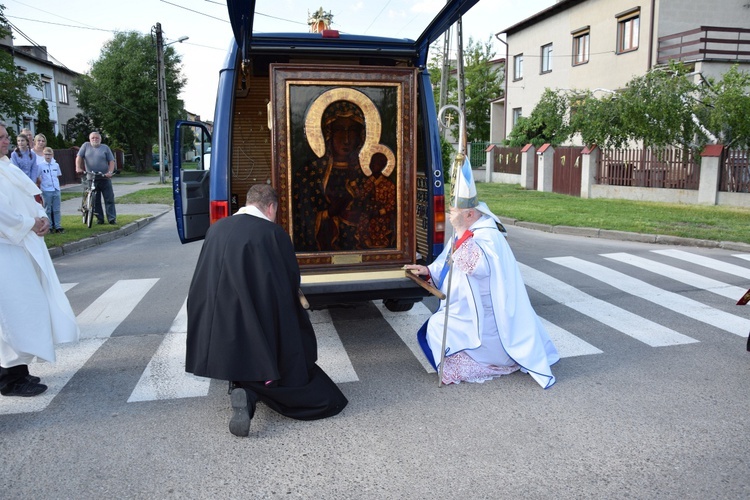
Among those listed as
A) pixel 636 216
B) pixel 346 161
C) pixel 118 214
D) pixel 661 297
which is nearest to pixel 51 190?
pixel 118 214

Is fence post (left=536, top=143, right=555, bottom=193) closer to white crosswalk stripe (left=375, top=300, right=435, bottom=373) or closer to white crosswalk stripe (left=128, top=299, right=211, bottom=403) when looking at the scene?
white crosswalk stripe (left=375, top=300, right=435, bottom=373)

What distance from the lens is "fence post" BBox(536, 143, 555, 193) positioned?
80.5 ft

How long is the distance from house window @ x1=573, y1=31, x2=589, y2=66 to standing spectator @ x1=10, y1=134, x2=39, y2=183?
23836mm

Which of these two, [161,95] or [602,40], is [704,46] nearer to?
[602,40]

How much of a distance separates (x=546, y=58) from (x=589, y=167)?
13.3 m

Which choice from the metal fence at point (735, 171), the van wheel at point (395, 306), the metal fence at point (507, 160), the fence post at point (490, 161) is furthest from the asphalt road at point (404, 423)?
the fence post at point (490, 161)

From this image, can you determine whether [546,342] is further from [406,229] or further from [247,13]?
[247,13]

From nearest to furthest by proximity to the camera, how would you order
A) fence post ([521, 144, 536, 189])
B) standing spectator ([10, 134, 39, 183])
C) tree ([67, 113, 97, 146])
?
standing spectator ([10, 134, 39, 183]), fence post ([521, 144, 536, 189]), tree ([67, 113, 97, 146])

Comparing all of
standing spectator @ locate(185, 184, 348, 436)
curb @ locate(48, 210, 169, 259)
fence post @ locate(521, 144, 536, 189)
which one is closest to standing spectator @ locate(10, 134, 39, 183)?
curb @ locate(48, 210, 169, 259)

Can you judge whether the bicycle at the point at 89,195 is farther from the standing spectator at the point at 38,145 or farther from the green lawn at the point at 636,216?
the green lawn at the point at 636,216

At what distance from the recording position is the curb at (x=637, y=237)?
11.4 metres

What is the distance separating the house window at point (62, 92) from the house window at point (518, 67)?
36607mm

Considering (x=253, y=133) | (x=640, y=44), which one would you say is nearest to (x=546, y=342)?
(x=253, y=133)

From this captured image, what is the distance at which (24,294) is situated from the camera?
183 inches
